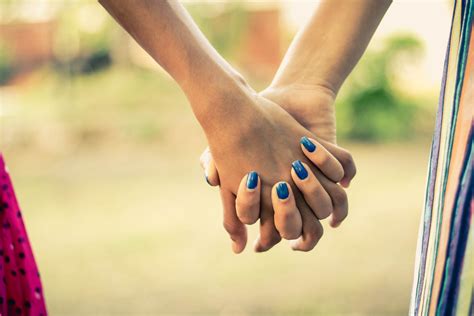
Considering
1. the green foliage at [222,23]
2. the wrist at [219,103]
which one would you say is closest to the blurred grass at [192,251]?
the wrist at [219,103]

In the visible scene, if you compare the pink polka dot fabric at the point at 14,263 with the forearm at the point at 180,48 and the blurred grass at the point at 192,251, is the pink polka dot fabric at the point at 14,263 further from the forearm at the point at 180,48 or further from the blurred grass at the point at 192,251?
the blurred grass at the point at 192,251

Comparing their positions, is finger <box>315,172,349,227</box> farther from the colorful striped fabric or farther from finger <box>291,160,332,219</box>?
the colorful striped fabric

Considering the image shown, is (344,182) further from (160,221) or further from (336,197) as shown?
(160,221)

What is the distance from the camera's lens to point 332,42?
1.38 meters

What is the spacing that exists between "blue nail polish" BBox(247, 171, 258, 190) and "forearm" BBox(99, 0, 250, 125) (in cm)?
13

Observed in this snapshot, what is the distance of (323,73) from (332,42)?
0.07 m

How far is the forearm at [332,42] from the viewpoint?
1344mm

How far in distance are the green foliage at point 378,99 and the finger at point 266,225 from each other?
6303 millimetres

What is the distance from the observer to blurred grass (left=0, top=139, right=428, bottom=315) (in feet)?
12.2

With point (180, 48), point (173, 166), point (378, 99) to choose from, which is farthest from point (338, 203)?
point (378, 99)

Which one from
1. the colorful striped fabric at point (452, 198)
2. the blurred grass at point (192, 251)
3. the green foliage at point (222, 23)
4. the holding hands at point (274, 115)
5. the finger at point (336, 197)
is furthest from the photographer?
the green foliage at point (222, 23)

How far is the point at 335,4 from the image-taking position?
137cm

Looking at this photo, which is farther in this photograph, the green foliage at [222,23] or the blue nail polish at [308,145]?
the green foliage at [222,23]

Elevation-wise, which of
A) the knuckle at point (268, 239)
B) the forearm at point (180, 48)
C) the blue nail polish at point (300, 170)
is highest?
the forearm at point (180, 48)
